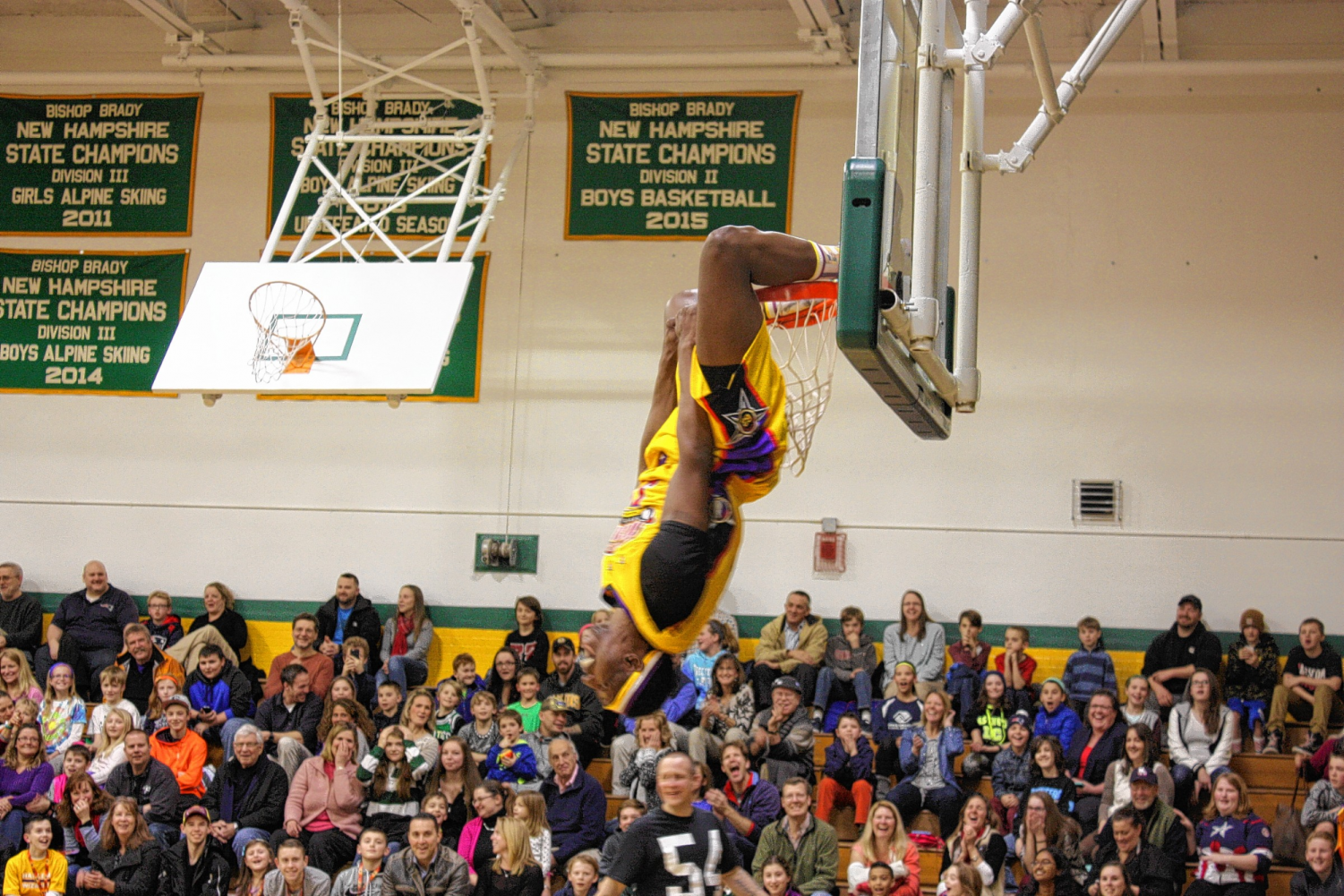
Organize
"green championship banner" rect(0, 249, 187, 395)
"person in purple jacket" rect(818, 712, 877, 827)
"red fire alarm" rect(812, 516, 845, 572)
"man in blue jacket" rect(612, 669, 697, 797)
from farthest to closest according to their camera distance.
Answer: "green championship banner" rect(0, 249, 187, 395) → "red fire alarm" rect(812, 516, 845, 572) → "man in blue jacket" rect(612, 669, 697, 797) → "person in purple jacket" rect(818, 712, 877, 827)

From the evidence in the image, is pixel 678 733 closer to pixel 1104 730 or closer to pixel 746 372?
pixel 1104 730

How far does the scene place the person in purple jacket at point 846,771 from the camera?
34.7 ft

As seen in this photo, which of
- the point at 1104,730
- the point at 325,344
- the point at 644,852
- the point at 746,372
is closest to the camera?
the point at 746,372

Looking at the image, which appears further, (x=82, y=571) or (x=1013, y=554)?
(x=82, y=571)

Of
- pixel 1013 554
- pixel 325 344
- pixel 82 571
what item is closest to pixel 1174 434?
pixel 1013 554

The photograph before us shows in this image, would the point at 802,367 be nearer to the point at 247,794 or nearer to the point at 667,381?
the point at 667,381

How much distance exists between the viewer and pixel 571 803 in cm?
1020

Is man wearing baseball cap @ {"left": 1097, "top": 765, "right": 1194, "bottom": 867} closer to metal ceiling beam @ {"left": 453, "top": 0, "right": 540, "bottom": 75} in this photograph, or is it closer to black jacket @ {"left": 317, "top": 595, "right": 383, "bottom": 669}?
black jacket @ {"left": 317, "top": 595, "right": 383, "bottom": 669}

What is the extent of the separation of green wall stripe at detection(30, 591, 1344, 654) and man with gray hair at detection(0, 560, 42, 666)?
46 centimetres

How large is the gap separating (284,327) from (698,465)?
5866mm

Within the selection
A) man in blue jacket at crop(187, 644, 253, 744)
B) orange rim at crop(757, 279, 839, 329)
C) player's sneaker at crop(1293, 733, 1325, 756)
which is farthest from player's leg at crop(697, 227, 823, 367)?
man in blue jacket at crop(187, 644, 253, 744)

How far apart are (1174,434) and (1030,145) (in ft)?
25.6

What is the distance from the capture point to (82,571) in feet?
45.9

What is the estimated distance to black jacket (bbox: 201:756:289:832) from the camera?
10.5 m
